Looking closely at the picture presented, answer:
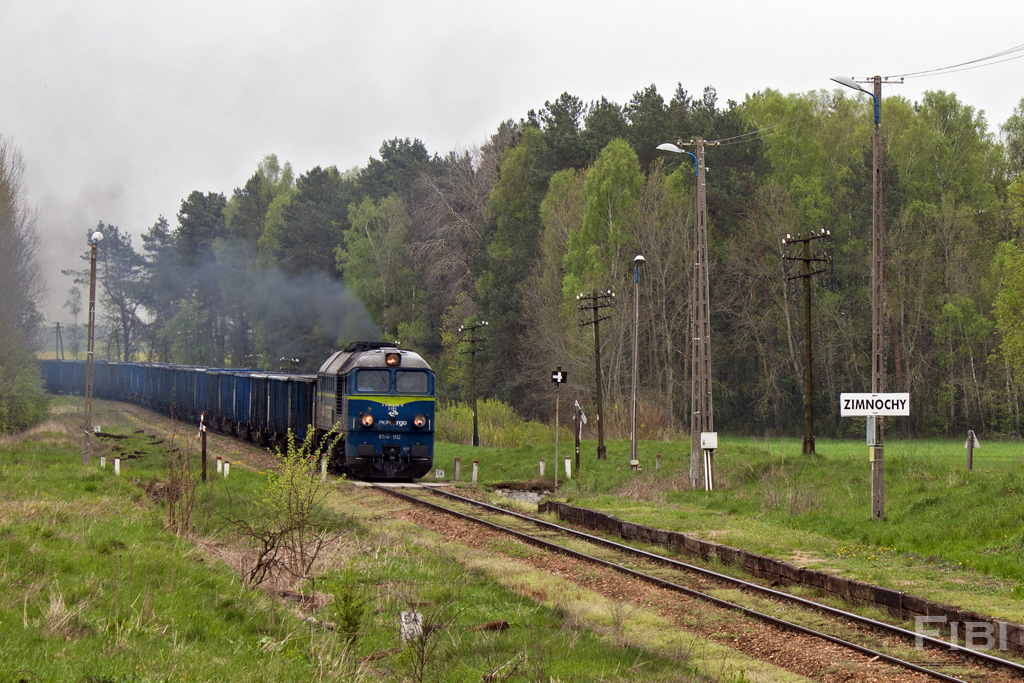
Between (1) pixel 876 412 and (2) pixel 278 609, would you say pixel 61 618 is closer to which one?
(2) pixel 278 609

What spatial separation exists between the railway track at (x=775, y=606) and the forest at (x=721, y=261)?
22143 mm

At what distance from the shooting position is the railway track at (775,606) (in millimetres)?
9094

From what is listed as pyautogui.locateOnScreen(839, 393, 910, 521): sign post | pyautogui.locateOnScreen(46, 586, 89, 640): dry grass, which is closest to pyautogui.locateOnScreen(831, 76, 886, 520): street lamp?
pyautogui.locateOnScreen(839, 393, 910, 521): sign post

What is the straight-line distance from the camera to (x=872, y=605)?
38.5 feet

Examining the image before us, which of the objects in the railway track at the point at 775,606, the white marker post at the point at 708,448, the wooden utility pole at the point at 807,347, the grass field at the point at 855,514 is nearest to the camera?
the railway track at the point at 775,606

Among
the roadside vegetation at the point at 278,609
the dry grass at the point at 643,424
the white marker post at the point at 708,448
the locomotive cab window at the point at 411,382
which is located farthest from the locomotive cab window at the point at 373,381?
the dry grass at the point at 643,424

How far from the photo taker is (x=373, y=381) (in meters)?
23.7

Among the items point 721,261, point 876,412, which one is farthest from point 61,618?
point 721,261

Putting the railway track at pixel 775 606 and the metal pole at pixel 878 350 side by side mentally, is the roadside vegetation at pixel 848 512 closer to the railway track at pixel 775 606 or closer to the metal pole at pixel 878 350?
the metal pole at pixel 878 350

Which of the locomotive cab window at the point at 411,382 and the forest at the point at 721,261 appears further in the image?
the forest at the point at 721,261

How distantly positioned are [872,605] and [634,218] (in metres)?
39.0

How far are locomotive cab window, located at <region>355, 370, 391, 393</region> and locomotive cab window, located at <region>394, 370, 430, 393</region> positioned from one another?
26 cm

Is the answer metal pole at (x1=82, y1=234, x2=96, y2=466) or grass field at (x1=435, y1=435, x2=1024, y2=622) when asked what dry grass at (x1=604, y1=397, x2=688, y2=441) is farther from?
metal pole at (x1=82, y1=234, x2=96, y2=466)

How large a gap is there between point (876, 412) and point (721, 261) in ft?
136
